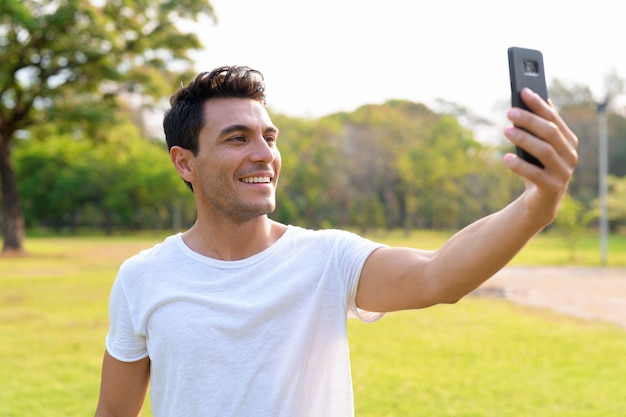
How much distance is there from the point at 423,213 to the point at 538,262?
24638 millimetres

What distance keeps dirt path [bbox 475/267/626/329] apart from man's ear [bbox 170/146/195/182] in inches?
344

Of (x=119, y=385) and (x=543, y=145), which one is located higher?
(x=543, y=145)

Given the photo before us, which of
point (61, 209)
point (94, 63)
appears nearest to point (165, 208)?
point (61, 209)

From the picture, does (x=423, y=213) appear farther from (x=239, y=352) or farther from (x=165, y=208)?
(x=239, y=352)

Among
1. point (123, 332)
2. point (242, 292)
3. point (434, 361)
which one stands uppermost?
point (242, 292)

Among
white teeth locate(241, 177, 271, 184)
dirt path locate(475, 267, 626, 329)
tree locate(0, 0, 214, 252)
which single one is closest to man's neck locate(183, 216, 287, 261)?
white teeth locate(241, 177, 271, 184)

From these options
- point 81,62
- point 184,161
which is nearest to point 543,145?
point 184,161

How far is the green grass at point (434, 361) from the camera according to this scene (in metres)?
5.32

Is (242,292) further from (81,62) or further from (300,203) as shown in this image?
(300,203)

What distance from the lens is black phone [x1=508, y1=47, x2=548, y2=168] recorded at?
109 centimetres

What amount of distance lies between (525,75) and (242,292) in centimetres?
91

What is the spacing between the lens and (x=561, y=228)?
21.2 metres

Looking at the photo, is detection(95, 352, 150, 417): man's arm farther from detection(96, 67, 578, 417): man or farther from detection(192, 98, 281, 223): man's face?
detection(192, 98, 281, 223): man's face

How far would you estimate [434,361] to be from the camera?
6863 millimetres
